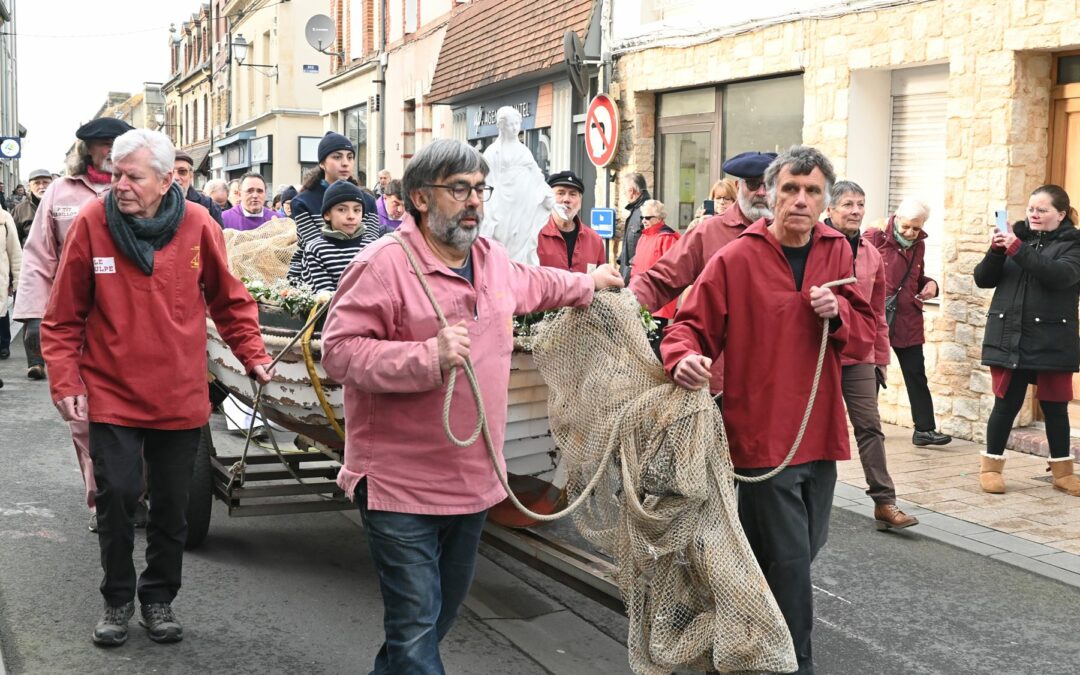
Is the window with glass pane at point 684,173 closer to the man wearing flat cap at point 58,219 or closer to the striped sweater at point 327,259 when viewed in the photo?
the striped sweater at point 327,259


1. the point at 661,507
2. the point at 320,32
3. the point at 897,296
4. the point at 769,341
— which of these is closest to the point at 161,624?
the point at 661,507

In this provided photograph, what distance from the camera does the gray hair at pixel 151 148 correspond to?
4676 millimetres

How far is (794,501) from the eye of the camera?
407 centimetres

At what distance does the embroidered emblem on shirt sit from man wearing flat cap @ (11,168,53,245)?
421 inches

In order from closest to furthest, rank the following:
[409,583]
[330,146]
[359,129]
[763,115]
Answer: [409,583]
[330,146]
[763,115]
[359,129]

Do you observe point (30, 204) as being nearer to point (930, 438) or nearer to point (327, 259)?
point (327, 259)

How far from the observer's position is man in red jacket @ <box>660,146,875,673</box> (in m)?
4.03

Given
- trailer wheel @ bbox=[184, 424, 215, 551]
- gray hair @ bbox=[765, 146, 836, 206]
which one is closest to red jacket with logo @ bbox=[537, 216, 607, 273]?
trailer wheel @ bbox=[184, 424, 215, 551]

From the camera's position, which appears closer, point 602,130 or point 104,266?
point 104,266

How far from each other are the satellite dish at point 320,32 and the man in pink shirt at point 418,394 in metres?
28.0

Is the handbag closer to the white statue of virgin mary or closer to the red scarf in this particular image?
the white statue of virgin mary

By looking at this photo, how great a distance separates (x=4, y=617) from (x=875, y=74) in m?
8.77

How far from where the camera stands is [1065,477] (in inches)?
315

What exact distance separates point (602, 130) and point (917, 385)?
254 inches
